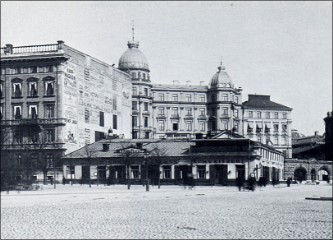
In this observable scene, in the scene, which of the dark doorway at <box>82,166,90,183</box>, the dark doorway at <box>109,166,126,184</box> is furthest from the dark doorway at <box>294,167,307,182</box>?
the dark doorway at <box>82,166,90,183</box>

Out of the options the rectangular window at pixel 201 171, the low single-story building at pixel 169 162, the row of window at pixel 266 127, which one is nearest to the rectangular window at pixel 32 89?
the low single-story building at pixel 169 162

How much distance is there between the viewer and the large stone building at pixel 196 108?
3374 inches

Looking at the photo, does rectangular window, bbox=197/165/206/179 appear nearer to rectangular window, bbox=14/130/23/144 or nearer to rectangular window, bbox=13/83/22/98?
rectangular window, bbox=13/83/22/98

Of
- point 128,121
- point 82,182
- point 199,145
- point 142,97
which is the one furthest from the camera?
point 142,97

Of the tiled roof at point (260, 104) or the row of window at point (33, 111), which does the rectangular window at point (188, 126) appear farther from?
the row of window at point (33, 111)

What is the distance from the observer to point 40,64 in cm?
1485

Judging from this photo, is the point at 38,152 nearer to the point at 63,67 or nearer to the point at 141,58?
the point at 63,67

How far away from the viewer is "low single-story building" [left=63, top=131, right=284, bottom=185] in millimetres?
38878

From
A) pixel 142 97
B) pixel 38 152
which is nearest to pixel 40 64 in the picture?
pixel 38 152

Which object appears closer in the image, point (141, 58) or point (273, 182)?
point (273, 182)

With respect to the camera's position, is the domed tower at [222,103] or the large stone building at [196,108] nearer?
the large stone building at [196,108]

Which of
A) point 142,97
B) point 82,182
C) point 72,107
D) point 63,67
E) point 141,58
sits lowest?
point 82,182

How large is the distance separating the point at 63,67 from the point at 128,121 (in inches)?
1910

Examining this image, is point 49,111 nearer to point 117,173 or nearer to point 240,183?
point 240,183
